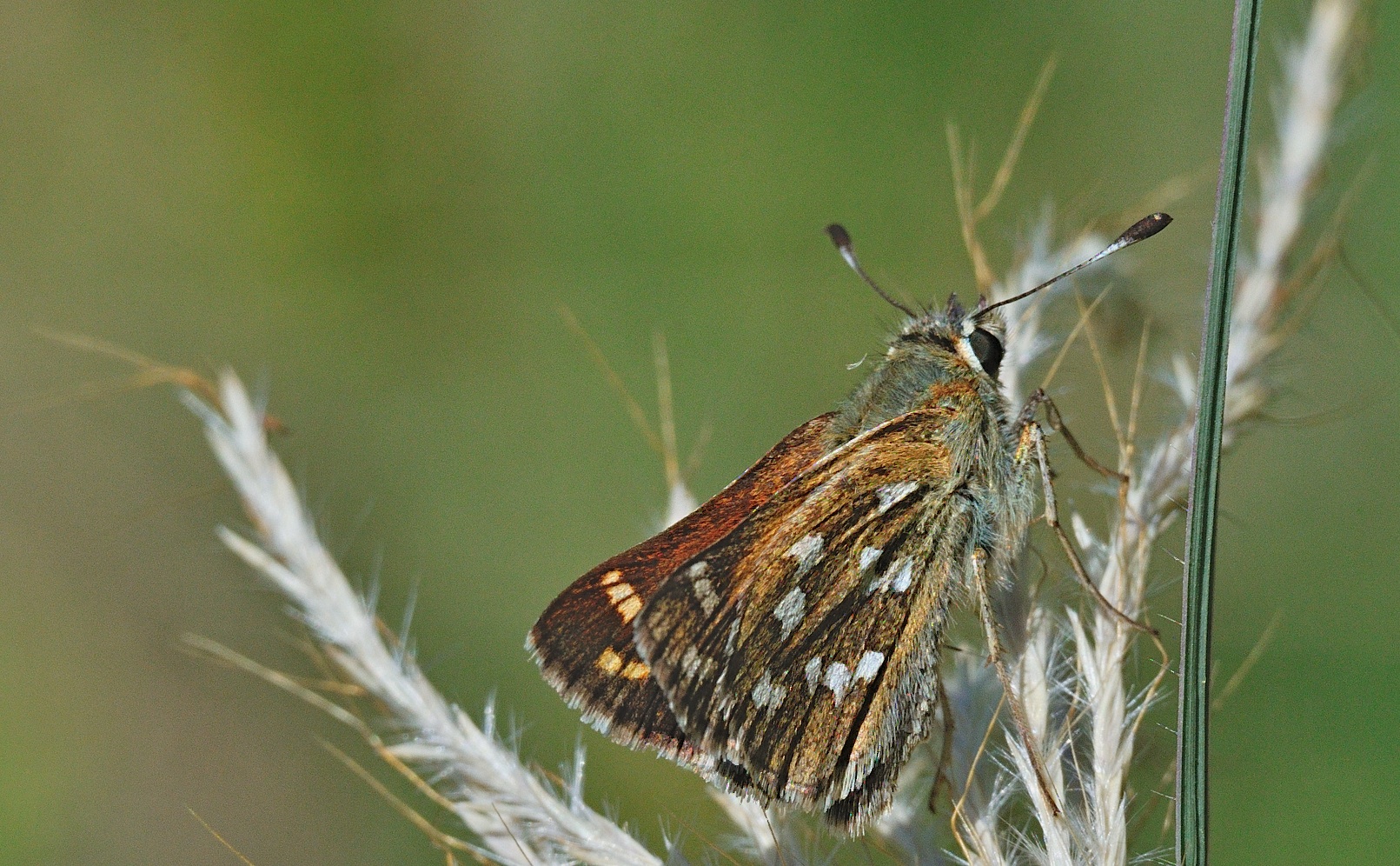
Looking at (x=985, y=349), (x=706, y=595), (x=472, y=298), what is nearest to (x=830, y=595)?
(x=706, y=595)

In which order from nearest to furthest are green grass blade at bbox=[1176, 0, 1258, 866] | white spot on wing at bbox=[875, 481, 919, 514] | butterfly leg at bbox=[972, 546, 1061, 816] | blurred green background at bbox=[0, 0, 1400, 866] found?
green grass blade at bbox=[1176, 0, 1258, 866] < butterfly leg at bbox=[972, 546, 1061, 816] < white spot on wing at bbox=[875, 481, 919, 514] < blurred green background at bbox=[0, 0, 1400, 866]

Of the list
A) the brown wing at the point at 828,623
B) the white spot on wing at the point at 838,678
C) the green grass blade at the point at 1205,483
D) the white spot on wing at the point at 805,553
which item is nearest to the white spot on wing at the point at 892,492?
the brown wing at the point at 828,623

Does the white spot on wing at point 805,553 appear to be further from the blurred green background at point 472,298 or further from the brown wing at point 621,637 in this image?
the blurred green background at point 472,298

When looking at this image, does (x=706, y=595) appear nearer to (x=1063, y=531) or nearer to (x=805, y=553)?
(x=805, y=553)

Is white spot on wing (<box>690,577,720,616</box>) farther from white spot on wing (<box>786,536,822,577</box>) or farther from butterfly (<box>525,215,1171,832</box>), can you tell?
white spot on wing (<box>786,536,822,577</box>)

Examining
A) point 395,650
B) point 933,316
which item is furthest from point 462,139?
point 395,650

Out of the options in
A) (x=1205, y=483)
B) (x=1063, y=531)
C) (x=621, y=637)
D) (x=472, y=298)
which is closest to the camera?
(x=1205, y=483)

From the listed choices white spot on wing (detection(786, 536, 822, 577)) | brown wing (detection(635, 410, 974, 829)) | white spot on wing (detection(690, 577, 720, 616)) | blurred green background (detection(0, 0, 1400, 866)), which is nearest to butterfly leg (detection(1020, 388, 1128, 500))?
brown wing (detection(635, 410, 974, 829))
